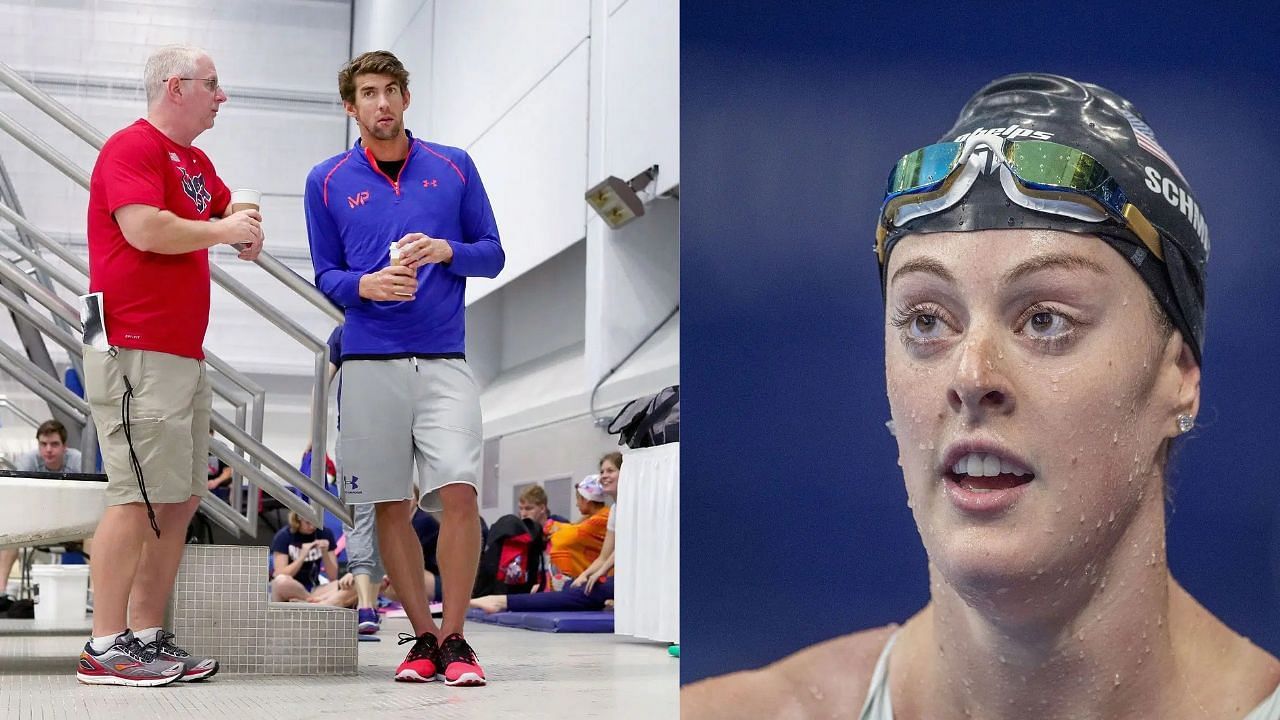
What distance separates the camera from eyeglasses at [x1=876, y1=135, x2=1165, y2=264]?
130 centimetres

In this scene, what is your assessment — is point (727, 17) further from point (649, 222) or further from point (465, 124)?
point (465, 124)

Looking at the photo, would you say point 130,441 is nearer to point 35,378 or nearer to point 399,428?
point 399,428

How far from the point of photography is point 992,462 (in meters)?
1.33

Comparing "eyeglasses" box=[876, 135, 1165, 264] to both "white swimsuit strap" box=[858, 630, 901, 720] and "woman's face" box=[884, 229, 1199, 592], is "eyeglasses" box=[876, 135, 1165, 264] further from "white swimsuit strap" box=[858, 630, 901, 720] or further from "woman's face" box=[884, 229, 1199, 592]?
"white swimsuit strap" box=[858, 630, 901, 720]

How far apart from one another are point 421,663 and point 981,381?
6.66ft

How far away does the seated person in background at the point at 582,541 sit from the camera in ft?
23.3

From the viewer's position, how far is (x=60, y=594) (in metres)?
6.38

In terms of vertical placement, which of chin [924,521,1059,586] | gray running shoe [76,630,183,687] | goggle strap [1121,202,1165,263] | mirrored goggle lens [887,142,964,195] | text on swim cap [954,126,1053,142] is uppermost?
→ text on swim cap [954,126,1053,142]

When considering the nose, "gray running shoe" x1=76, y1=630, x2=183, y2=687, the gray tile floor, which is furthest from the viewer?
"gray running shoe" x1=76, y1=630, x2=183, y2=687

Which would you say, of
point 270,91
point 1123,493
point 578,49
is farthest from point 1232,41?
point 270,91

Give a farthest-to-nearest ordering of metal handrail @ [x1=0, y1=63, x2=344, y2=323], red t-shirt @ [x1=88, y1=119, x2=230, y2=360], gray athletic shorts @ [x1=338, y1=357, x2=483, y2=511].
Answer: metal handrail @ [x1=0, y1=63, x2=344, y2=323], gray athletic shorts @ [x1=338, y1=357, x2=483, y2=511], red t-shirt @ [x1=88, y1=119, x2=230, y2=360]

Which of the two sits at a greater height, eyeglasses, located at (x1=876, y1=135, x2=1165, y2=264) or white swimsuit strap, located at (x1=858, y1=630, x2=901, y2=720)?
eyeglasses, located at (x1=876, y1=135, x2=1165, y2=264)

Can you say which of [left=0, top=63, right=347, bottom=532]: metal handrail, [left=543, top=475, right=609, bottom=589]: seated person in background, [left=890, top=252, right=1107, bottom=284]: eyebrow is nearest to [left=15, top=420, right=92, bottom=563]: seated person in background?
[left=0, top=63, right=347, bottom=532]: metal handrail

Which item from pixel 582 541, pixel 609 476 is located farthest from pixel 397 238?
pixel 582 541
